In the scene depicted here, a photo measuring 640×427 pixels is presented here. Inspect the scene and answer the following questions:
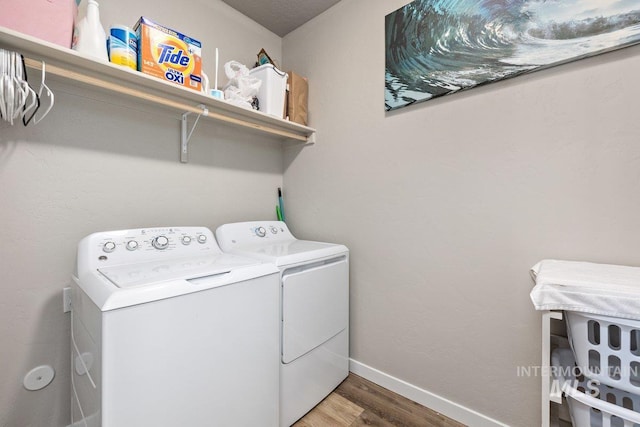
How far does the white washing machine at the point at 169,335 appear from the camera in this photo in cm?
78

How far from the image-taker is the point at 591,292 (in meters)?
0.74

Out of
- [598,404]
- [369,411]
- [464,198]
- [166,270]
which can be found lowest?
[369,411]

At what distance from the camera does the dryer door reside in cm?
130

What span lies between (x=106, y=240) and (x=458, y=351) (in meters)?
1.78

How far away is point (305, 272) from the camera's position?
54.9 inches

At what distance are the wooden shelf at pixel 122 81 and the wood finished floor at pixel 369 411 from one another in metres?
1.73

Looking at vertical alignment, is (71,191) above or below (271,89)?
below

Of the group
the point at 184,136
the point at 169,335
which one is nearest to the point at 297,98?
the point at 184,136

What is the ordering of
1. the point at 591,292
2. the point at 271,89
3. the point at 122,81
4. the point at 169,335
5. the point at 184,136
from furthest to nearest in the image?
1. the point at 271,89
2. the point at 184,136
3. the point at 122,81
4. the point at 169,335
5. the point at 591,292

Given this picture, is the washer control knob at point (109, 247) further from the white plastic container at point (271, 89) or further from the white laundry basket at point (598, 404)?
the white laundry basket at point (598, 404)

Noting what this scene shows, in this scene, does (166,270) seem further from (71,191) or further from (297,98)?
(297,98)

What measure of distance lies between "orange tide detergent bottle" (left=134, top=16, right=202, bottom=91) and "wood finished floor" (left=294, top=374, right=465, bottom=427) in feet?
6.11
